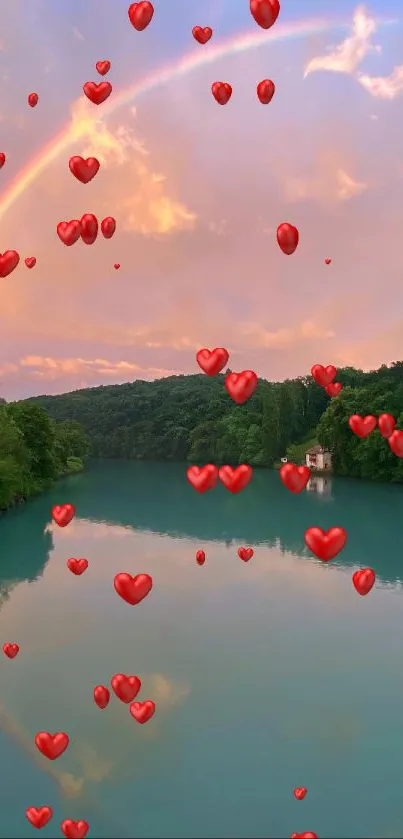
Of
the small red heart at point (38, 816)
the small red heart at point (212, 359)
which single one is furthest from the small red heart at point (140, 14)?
the small red heart at point (38, 816)

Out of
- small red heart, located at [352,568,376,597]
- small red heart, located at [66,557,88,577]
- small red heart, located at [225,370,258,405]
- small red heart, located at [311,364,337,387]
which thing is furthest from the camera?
small red heart, located at [66,557,88,577]

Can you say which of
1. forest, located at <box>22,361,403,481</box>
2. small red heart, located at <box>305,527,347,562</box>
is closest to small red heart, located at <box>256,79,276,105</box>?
small red heart, located at <box>305,527,347,562</box>

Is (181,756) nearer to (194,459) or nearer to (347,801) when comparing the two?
(347,801)

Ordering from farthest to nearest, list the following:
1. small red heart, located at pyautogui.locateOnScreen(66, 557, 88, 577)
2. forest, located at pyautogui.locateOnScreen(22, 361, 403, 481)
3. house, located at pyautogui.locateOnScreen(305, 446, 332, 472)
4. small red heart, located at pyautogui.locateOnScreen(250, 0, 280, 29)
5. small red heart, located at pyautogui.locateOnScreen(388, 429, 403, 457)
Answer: house, located at pyautogui.locateOnScreen(305, 446, 332, 472) < forest, located at pyautogui.locateOnScreen(22, 361, 403, 481) < small red heart, located at pyautogui.locateOnScreen(66, 557, 88, 577) < small red heart, located at pyautogui.locateOnScreen(388, 429, 403, 457) < small red heart, located at pyautogui.locateOnScreen(250, 0, 280, 29)

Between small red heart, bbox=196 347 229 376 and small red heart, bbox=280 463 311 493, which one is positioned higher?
small red heart, bbox=196 347 229 376

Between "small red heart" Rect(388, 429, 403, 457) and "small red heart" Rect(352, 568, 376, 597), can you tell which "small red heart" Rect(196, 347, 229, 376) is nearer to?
"small red heart" Rect(388, 429, 403, 457)

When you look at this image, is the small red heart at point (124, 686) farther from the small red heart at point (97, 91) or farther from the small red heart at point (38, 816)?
the small red heart at point (97, 91)

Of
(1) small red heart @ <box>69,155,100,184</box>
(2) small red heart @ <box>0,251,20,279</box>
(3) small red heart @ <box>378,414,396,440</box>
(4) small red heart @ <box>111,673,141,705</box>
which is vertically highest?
(1) small red heart @ <box>69,155,100,184</box>

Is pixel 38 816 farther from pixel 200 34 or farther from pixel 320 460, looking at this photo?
pixel 320 460
